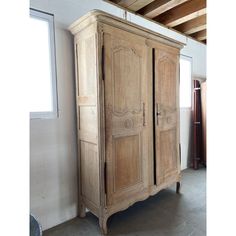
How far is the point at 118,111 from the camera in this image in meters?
1.97

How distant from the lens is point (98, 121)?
1838 mm

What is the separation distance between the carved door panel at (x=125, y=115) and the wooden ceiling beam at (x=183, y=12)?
107cm

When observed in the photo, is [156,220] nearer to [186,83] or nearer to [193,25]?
[186,83]

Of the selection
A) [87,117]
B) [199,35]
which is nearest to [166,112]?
[87,117]

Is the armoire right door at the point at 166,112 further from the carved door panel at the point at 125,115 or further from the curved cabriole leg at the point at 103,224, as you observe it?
the curved cabriole leg at the point at 103,224

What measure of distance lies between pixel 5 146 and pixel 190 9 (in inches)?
117

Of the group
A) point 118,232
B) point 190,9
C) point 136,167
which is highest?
point 190,9

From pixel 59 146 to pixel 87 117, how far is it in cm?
45

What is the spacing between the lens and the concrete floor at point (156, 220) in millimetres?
1937

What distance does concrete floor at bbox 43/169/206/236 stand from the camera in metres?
1.94
